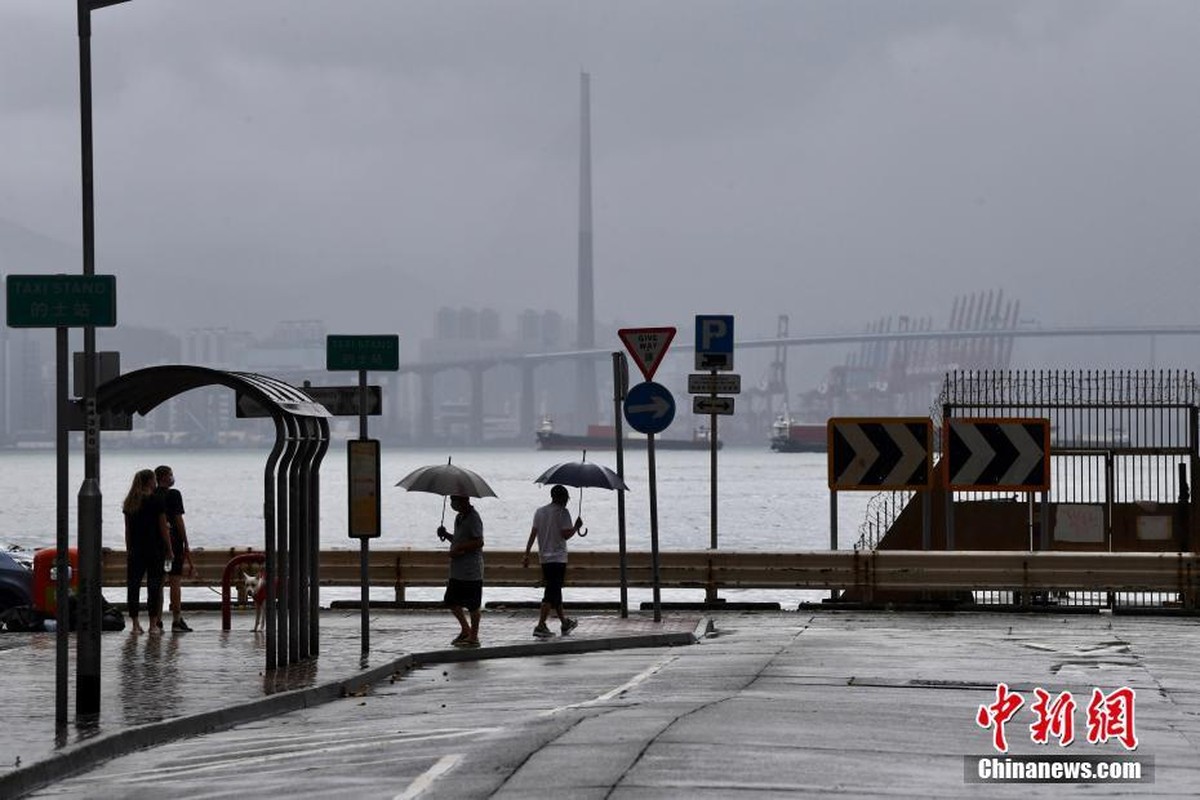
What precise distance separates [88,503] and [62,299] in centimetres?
129

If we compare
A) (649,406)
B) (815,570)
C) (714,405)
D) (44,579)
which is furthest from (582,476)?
(44,579)

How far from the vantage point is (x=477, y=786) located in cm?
1028

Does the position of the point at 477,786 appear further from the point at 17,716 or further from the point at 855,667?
the point at 855,667

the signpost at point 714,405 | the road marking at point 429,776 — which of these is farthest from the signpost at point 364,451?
the road marking at point 429,776

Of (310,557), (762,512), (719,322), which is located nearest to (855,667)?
(310,557)

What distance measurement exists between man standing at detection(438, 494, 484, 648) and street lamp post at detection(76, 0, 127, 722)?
19.6ft

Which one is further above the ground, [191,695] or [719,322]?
[719,322]

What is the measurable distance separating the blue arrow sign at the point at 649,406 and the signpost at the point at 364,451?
3.98 metres

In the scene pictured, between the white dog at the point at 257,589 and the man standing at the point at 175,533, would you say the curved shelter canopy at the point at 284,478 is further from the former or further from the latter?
the man standing at the point at 175,533

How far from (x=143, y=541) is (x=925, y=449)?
9449 millimetres

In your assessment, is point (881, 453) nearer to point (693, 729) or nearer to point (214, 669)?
point (214, 669)

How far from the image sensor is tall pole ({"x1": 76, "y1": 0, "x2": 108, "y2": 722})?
13789 millimetres

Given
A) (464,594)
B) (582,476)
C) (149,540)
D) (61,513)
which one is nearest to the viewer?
(61,513)

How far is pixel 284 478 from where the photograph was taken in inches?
657
